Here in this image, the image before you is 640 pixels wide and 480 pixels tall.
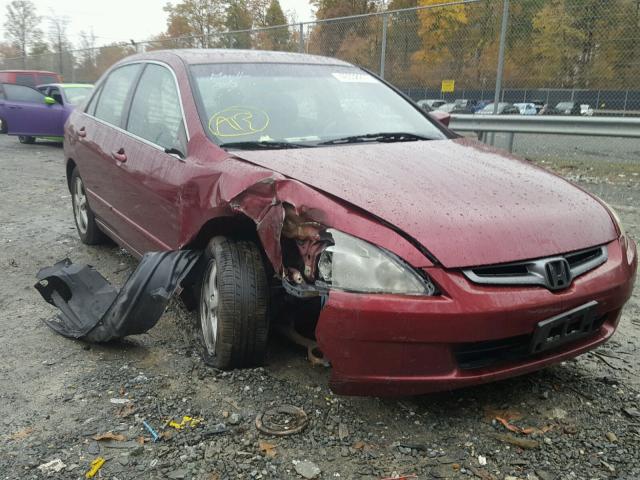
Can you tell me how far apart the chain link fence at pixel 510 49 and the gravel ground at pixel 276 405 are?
5907 mm

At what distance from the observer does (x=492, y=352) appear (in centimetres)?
227

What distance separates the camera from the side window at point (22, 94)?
13.5 meters

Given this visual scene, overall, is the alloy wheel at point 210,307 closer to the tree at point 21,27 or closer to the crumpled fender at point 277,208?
the crumpled fender at point 277,208

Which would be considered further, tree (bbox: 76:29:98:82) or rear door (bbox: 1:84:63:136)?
tree (bbox: 76:29:98:82)

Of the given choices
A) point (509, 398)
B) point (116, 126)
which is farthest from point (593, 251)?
point (116, 126)

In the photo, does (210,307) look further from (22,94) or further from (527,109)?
(22,94)

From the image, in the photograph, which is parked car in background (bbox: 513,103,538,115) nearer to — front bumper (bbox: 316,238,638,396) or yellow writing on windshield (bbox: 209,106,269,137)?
yellow writing on windshield (bbox: 209,106,269,137)

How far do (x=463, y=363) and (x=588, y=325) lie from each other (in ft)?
1.94

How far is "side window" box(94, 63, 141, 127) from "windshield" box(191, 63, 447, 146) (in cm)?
100

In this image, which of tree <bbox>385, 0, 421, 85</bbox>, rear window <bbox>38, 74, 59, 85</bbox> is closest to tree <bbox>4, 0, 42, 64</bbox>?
rear window <bbox>38, 74, 59, 85</bbox>


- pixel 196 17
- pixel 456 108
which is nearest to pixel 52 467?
pixel 456 108

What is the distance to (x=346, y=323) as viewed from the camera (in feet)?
7.13

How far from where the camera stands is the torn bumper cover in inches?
118

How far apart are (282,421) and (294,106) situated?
5.96 ft
